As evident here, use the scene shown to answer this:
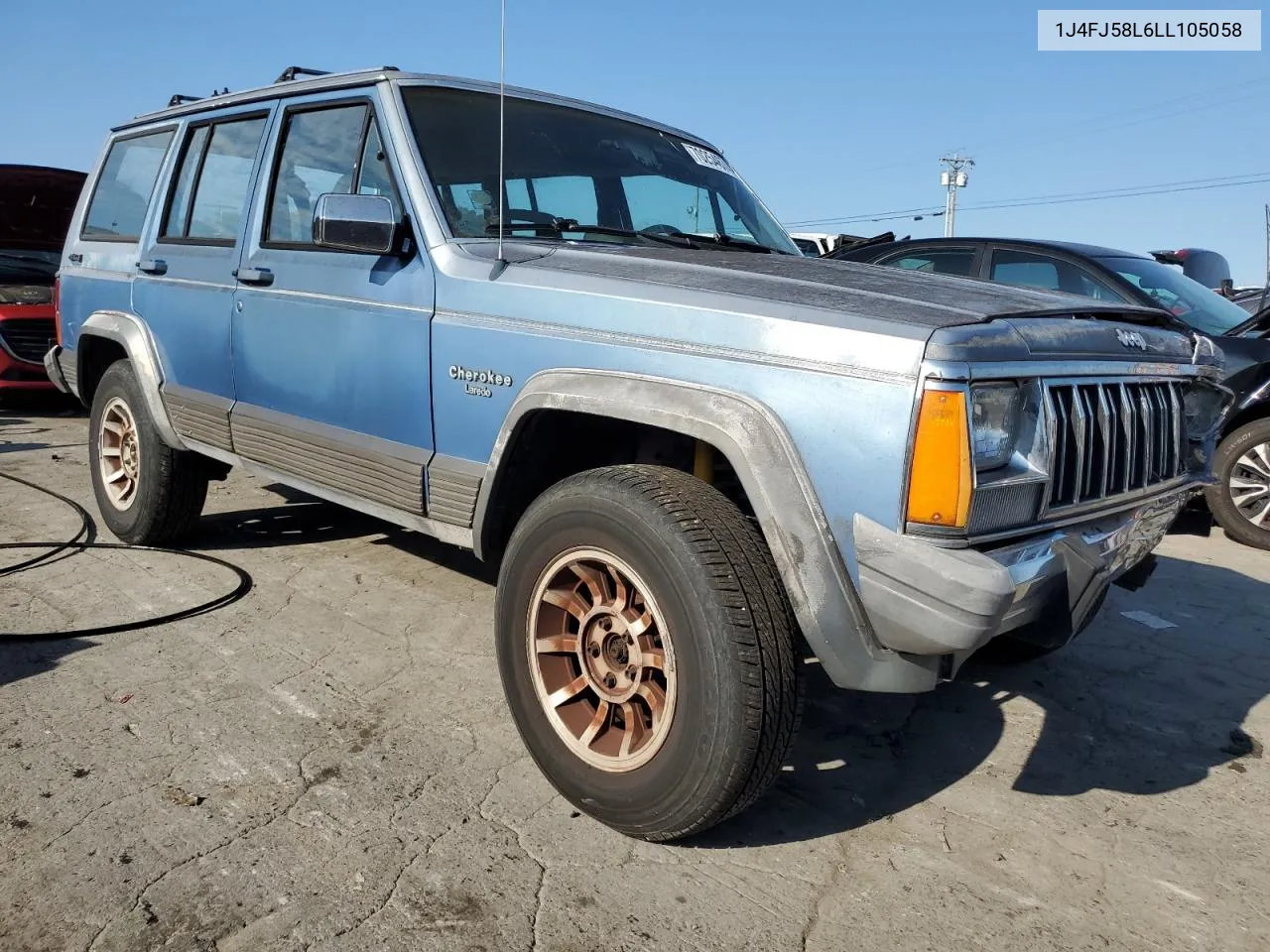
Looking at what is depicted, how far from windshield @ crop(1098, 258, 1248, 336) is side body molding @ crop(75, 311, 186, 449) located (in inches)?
213

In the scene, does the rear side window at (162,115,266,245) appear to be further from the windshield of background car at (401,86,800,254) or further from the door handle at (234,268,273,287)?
the windshield of background car at (401,86,800,254)

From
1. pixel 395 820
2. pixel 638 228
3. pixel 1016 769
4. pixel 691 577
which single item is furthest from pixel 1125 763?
pixel 638 228

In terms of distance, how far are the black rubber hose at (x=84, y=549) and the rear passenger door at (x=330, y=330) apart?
67cm

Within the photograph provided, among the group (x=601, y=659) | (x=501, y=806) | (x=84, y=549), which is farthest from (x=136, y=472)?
(x=601, y=659)

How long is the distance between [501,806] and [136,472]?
3.09 m

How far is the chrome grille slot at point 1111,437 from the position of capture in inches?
87.4

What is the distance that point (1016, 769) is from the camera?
9.36ft

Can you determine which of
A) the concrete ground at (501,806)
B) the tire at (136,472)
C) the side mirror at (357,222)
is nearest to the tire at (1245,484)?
the concrete ground at (501,806)

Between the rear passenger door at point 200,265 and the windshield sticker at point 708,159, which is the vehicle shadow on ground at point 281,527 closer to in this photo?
the rear passenger door at point 200,265

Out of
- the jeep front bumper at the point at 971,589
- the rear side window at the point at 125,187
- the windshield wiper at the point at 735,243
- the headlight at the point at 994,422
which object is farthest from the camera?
the rear side window at the point at 125,187

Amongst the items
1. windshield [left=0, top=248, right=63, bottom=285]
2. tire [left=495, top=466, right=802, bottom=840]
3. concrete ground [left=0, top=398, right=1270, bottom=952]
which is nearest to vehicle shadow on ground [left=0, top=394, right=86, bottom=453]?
windshield [left=0, top=248, right=63, bottom=285]

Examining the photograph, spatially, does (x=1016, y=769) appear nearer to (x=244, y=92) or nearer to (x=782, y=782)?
(x=782, y=782)

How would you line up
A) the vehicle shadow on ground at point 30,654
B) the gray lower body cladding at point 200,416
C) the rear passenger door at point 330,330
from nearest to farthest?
the rear passenger door at point 330,330 < the vehicle shadow on ground at point 30,654 < the gray lower body cladding at point 200,416

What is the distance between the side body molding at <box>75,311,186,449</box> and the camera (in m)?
4.21
